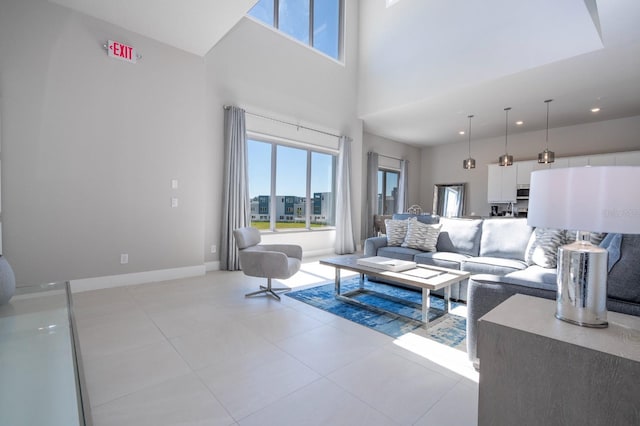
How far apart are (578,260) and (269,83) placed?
520 cm

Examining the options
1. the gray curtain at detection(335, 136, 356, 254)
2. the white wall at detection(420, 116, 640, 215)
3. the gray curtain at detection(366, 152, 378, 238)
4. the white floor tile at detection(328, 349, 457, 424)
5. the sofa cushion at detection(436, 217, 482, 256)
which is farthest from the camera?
the gray curtain at detection(366, 152, 378, 238)

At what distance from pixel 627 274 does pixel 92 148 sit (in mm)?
4918

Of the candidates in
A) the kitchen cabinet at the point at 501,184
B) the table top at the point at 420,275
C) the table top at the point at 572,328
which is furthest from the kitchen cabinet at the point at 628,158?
the table top at the point at 572,328

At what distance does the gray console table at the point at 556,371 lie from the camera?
96 cm

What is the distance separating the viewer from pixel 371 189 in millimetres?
7508

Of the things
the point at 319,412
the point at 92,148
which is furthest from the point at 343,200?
the point at 319,412

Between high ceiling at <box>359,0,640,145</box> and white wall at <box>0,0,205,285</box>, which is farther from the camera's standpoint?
high ceiling at <box>359,0,640,145</box>

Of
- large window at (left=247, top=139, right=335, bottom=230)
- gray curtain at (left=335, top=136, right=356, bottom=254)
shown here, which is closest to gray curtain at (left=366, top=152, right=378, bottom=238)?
gray curtain at (left=335, top=136, right=356, bottom=254)

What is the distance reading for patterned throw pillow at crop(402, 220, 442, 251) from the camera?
396 cm

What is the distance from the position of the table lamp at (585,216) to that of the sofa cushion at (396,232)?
9.83 ft

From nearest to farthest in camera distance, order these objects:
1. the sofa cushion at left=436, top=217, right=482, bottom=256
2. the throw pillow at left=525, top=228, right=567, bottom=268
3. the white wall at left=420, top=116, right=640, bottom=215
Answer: the throw pillow at left=525, top=228, right=567, bottom=268 → the sofa cushion at left=436, top=217, right=482, bottom=256 → the white wall at left=420, top=116, right=640, bottom=215

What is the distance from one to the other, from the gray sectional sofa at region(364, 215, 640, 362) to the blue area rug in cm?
36

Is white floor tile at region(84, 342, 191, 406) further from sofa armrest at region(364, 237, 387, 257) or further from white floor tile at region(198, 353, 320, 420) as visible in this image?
sofa armrest at region(364, 237, 387, 257)

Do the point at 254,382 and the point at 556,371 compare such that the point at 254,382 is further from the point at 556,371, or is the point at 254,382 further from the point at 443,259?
the point at 443,259
